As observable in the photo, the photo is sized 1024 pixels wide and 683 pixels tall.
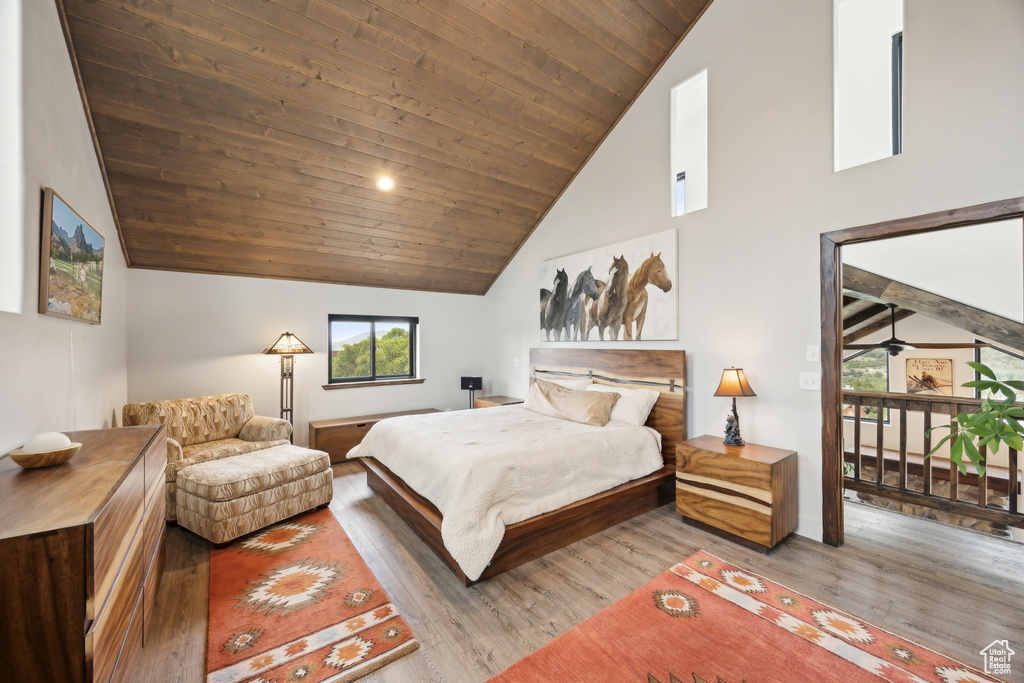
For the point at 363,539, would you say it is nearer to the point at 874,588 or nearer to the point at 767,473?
the point at 767,473

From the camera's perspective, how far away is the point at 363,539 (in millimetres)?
2781

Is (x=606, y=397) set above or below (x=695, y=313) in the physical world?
below

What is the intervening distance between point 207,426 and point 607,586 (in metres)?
3.45

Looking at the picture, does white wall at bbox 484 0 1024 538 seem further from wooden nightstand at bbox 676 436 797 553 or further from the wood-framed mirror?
wooden nightstand at bbox 676 436 797 553

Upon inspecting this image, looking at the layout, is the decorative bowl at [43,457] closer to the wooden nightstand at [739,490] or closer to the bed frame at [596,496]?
the bed frame at [596,496]

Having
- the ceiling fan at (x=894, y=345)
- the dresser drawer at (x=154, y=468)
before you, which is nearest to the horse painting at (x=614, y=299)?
the ceiling fan at (x=894, y=345)

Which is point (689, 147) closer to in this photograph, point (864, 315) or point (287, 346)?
point (864, 315)

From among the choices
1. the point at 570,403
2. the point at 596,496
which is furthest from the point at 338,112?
the point at 596,496

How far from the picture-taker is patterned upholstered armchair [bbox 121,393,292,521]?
126 inches

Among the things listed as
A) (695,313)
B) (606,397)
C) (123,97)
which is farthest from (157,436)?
(695,313)

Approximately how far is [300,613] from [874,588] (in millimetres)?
2929

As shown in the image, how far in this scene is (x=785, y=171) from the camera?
113 inches

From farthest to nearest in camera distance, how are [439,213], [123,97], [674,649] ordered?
1. [439,213]
2. [123,97]
3. [674,649]

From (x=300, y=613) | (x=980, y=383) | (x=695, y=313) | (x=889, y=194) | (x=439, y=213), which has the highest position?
(x=439, y=213)
